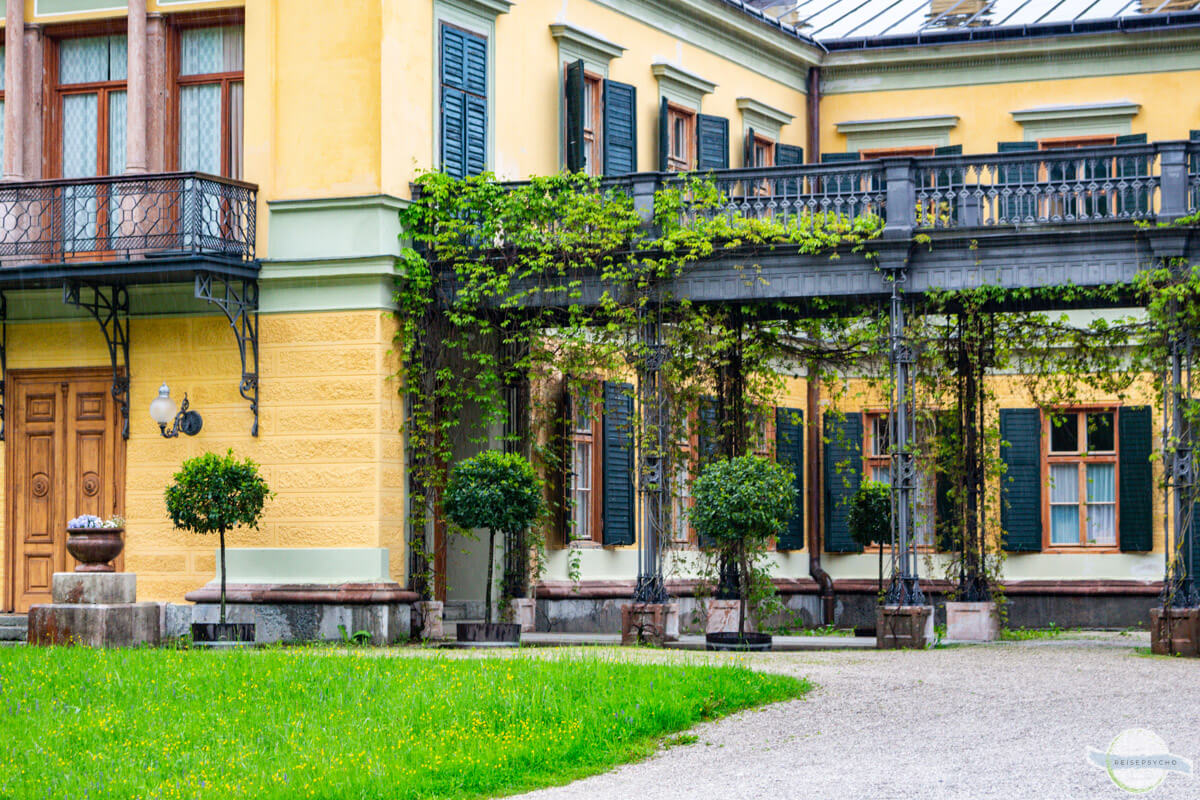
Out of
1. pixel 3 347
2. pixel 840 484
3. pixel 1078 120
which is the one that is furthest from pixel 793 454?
pixel 3 347

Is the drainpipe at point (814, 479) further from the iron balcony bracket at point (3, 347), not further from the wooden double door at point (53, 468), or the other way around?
the iron balcony bracket at point (3, 347)

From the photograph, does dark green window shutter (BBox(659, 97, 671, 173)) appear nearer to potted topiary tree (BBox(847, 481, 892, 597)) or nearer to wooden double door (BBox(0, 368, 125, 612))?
potted topiary tree (BBox(847, 481, 892, 597))

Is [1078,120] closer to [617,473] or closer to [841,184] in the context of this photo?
[617,473]

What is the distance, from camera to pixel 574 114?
2152cm

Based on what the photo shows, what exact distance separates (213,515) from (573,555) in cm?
528

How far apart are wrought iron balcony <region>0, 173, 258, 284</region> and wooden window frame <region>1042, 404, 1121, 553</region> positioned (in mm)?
11825

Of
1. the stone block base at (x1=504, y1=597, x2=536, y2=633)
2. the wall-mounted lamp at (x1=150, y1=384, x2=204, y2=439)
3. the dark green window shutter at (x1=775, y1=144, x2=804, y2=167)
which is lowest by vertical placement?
the stone block base at (x1=504, y1=597, x2=536, y2=633)

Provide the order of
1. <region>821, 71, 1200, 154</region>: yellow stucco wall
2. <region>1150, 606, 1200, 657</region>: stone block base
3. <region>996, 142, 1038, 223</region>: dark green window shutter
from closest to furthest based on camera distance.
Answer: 1. <region>1150, 606, 1200, 657</region>: stone block base
2. <region>996, 142, 1038, 223</region>: dark green window shutter
3. <region>821, 71, 1200, 154</region>: yellow stucco wall

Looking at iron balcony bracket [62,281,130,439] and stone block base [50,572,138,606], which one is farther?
iron balcony bracket [62,281,130,439]

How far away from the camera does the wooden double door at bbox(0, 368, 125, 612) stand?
19844 mm

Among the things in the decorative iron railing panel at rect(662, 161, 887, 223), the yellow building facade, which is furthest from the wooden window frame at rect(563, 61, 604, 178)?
the decorative iron railing panel at rect(662, 161, 887, 223)

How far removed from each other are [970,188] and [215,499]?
26.7 feet

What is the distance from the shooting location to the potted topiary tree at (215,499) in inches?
704

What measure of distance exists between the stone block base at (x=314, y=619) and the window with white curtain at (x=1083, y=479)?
10.5m
